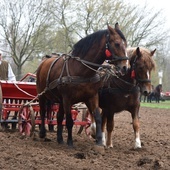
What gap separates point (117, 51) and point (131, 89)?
42.6 inches

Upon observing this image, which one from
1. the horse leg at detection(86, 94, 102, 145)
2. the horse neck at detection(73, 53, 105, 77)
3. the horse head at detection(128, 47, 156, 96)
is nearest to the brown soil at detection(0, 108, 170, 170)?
the horse leg at detection(86, 94, 102, 145)

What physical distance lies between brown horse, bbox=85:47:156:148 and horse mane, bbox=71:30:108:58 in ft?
2.40

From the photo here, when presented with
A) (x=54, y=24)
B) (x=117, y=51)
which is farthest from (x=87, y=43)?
(x=54, y=24)

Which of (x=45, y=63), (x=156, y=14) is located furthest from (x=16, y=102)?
(x=156, y=14)

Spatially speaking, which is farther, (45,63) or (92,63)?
(45,63)

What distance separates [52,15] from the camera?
2862 centimetres

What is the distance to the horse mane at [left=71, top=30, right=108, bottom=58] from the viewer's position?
6547 millimetres

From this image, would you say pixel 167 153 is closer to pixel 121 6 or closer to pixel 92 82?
pixel 92 82

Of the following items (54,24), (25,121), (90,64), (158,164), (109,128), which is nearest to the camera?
(158,164)

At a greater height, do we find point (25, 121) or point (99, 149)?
point (25, 121)

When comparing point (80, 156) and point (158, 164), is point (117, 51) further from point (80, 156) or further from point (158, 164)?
point (158, 164)

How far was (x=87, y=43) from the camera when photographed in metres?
6.68

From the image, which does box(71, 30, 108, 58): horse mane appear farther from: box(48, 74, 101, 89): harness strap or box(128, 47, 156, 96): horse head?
box(128, 47, 156, 96): horse head

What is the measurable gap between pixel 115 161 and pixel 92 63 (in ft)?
5.71
